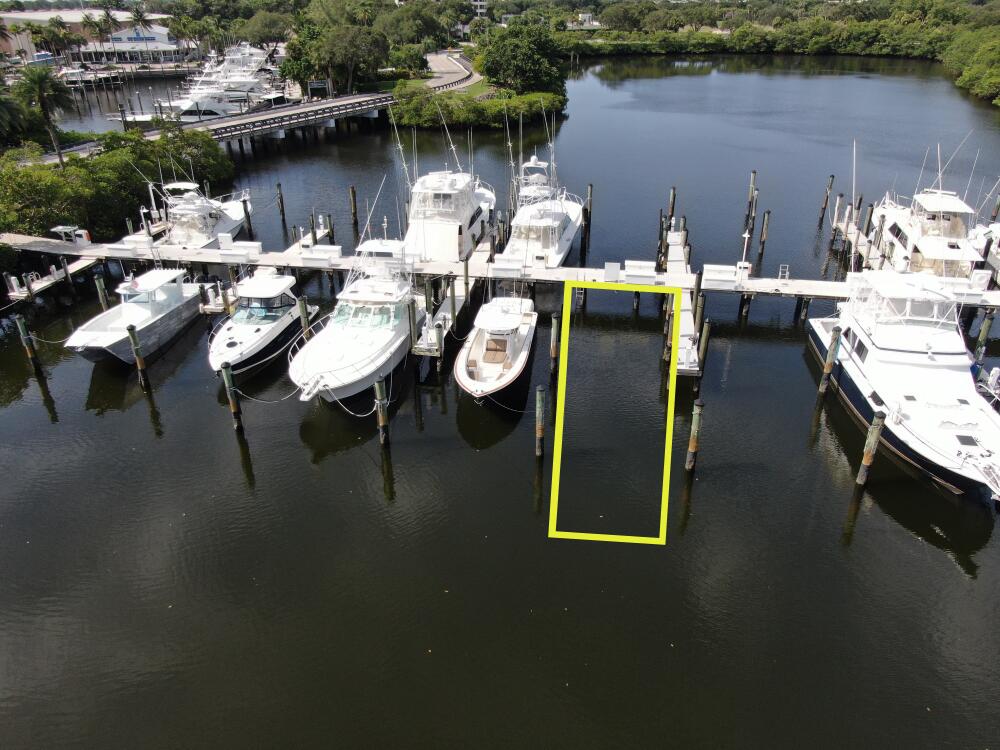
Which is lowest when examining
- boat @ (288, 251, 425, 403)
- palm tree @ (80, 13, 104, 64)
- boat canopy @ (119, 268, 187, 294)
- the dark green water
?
the dark green water

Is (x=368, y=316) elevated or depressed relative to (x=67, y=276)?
elevated

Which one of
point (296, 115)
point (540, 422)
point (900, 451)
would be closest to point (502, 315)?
point (540, 422)

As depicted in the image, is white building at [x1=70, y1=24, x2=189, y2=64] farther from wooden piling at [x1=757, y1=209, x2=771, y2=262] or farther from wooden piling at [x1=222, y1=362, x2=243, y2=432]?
wooden piling at [x1=222, y1=362, x2=243, y2=432]

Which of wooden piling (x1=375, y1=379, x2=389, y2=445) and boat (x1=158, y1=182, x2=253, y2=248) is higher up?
boat (x1=158, y1=182, x2=253, y2=248)

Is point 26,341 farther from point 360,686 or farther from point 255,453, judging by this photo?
point 360,686

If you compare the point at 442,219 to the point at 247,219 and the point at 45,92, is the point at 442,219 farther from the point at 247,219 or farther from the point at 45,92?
the point at 45,92

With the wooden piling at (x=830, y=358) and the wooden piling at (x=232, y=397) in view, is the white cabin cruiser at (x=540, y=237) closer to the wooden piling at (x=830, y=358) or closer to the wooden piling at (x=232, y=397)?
the wooden piling at (x=830, y=358)

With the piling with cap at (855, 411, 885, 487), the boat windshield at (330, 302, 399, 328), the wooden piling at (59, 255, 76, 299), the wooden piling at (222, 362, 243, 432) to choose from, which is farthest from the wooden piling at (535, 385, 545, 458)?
the wooden piling at (59, 255, 76, 299)
